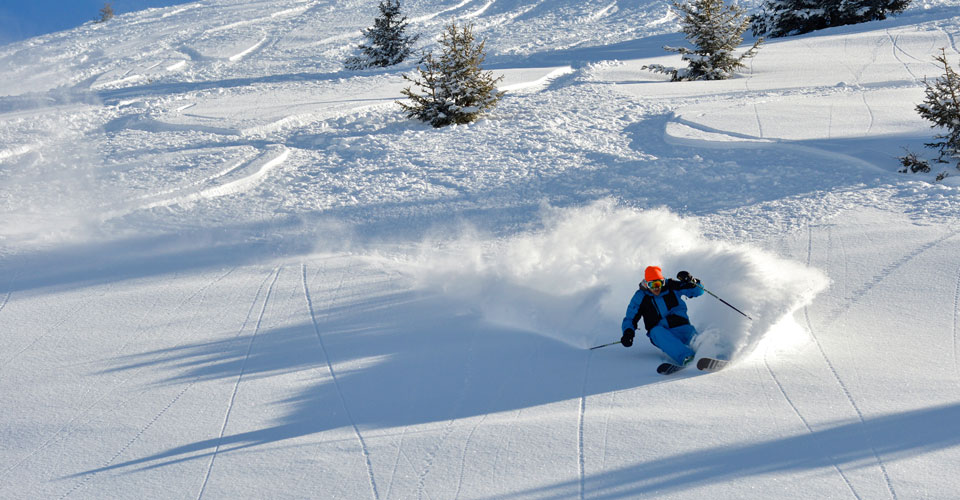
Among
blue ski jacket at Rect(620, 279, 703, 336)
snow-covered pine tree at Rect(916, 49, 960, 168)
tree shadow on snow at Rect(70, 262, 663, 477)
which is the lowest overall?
tree shadow on snow at Rect(70, 262, 663, 477)

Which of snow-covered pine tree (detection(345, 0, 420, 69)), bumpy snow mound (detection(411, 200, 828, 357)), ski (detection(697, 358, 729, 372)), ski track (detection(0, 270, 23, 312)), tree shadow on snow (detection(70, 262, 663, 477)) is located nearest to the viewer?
tree shadow on snow (detection(70, 262, 663, 477))

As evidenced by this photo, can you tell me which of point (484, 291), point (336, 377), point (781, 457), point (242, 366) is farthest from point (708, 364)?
point (242, 366)

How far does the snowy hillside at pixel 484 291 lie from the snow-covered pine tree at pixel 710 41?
775mm

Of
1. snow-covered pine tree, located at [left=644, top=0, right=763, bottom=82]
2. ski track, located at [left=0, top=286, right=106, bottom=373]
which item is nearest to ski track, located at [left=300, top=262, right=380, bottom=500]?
ski track, located at [left=0, top=286, right=106, bottom=373]

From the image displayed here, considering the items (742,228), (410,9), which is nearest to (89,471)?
(742,228)

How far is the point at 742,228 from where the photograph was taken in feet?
35.0

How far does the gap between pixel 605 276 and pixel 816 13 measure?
64.6 feet

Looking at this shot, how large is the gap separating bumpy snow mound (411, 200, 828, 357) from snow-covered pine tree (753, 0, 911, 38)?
16885 millimetres

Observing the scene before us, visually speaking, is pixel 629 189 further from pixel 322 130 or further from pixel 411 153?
pixel 322 130

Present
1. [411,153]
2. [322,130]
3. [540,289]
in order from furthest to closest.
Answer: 1. [322,130]
2. [411,153]
3. [540,289]

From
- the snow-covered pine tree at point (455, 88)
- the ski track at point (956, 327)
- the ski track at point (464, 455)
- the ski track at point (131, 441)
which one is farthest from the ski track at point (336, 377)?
the snow-covered pine tree at point (455, 88)

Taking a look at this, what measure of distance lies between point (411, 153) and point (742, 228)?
6.75 meters

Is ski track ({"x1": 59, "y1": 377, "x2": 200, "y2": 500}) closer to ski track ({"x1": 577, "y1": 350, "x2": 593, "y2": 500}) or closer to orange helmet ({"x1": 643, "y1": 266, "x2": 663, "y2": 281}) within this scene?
ski track ({"x1": 577, "y1": 350, "x2": 593, "y2": 500})

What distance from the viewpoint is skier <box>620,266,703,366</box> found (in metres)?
7.21
